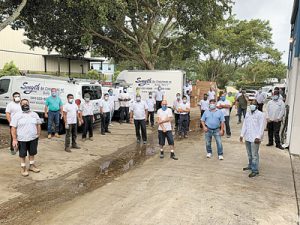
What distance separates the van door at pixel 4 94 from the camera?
1304cm

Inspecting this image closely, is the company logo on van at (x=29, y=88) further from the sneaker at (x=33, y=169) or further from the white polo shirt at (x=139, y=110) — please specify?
the sneaker at (x=33, y=169)

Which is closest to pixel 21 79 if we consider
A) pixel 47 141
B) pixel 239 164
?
pixel 47 141

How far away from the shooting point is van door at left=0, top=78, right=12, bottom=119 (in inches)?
513

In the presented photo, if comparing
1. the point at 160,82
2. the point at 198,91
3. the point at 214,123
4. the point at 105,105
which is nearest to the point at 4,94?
the point at 105,105

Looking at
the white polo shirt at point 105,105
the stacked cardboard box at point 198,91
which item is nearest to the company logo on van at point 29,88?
the white polo shirt at point 105,105

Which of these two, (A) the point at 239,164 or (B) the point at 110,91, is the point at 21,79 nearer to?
(B) the point at 110,91

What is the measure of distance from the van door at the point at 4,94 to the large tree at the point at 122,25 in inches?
128

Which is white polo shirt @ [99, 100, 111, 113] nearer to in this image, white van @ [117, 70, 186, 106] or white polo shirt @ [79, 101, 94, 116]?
white polo shirt @ [79, 101, 94, 116]

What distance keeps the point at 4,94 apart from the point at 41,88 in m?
1.70

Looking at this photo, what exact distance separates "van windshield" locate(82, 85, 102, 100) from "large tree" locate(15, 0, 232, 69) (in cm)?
323

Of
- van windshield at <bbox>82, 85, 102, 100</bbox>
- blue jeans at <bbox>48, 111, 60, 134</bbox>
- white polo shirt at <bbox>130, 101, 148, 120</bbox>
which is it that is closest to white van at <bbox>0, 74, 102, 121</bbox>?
van windshield at <bbox>82, 85, 102, 100</bbox>

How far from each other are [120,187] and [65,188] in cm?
111

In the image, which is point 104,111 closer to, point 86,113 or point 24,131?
point 86,113

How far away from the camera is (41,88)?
494 inches
